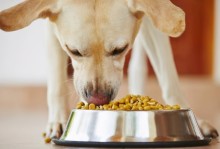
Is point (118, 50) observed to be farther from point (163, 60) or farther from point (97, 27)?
point (163, 60)

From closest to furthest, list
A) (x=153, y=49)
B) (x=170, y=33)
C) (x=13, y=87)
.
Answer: (x=170, y=33) → (x=153, y=49) → (x=13, y=87)

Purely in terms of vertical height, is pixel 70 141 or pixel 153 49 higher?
pixel 153 49

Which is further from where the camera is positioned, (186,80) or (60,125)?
(186,80)

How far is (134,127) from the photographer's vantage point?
2586mm

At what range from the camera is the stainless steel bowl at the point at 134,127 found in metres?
2.58

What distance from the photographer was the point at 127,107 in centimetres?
267

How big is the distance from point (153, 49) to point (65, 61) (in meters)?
0.57

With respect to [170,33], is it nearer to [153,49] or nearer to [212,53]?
[153,49]

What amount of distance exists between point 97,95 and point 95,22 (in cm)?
32

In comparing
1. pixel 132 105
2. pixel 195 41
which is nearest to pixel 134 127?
pixel 132 105

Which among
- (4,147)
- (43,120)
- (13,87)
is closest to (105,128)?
(4,147)

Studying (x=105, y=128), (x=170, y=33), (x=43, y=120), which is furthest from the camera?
(x=43, y=120)

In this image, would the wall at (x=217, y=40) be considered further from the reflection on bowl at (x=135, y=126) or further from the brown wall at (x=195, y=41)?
the reflection on bowl at (x=135, y=126)

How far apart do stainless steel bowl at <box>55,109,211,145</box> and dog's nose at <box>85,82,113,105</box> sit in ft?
0.64
